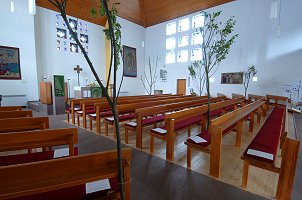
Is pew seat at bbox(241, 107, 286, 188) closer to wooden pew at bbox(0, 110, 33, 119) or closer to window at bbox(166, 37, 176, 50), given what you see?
wooden pew at bbox(0, 110, 33, 119)

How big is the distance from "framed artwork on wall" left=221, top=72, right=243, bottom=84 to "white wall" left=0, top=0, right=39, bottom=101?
9.43m

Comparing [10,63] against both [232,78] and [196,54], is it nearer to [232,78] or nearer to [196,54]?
[196,54]

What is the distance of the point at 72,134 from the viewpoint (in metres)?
1.46

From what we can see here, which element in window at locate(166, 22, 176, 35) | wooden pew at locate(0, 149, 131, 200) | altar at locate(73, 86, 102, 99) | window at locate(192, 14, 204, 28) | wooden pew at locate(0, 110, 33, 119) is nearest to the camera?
wooden pew at locate(0, 149, 131, 200)

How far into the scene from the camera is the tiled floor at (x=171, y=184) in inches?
59.9

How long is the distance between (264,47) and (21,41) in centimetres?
1088

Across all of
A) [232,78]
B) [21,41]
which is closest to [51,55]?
[21,41]

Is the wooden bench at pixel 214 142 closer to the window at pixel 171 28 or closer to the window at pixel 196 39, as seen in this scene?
the window at pixel 196 39

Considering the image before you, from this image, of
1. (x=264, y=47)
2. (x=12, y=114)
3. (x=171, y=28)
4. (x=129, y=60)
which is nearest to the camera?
(x=12, y=114)

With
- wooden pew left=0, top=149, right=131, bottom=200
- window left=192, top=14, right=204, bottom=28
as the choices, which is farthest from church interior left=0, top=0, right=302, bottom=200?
window left=192, top=14, right=204, bottom=28

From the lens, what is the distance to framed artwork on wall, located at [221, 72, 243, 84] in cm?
854

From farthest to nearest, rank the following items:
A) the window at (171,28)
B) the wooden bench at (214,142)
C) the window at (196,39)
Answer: the window at (171,28)
the window at (196,39)
the wooden bench at (214,142)

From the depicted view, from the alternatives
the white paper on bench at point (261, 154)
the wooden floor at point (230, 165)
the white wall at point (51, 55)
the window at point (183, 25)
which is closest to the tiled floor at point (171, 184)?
the wooden floor at point (230, 165)

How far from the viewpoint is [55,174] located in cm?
78
